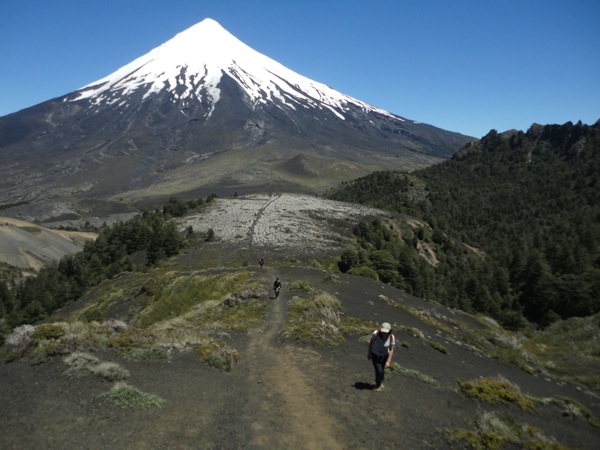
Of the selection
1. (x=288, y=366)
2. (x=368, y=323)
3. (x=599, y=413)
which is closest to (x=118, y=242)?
(x=368, y=323)

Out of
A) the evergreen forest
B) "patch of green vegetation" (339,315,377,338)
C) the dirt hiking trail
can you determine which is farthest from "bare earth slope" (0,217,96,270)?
the dirt hiking trail

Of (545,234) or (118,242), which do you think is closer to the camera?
(118,242)

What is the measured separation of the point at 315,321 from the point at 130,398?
34.6ft

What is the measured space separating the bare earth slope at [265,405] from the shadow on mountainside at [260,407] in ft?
0.09

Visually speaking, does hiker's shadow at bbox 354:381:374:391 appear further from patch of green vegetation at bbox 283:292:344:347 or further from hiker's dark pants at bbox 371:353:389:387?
patch of green vegetation at bbox 283:292:344:347

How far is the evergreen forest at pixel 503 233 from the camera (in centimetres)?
5862

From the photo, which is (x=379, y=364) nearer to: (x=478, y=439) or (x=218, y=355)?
(x=478, y=439)

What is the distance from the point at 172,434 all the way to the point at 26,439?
8.03ft

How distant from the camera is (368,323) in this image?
20.6 metres

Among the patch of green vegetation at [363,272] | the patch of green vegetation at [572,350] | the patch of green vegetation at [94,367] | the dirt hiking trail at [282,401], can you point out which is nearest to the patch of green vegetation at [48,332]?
the patch of green vegetation at [94,367]

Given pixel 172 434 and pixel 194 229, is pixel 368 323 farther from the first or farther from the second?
pixel 194 229

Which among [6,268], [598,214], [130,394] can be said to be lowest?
[6,268]

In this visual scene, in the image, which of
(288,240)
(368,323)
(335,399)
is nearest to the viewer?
(335,399)

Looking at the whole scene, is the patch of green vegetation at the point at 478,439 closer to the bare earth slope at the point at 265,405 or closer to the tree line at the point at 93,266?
the bare earth slope at the point at 265,405
